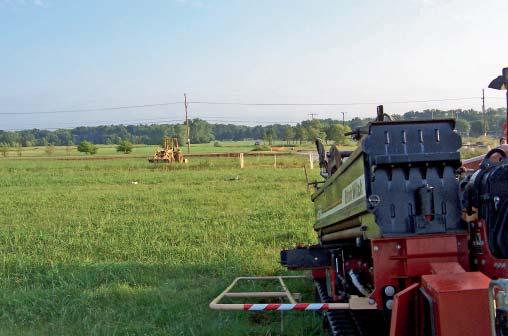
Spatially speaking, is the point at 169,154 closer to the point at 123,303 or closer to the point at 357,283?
the point at 123,303

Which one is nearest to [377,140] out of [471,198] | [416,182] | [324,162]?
[416,182]

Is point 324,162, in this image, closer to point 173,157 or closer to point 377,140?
point 377,140

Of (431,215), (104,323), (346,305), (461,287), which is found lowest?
(104,323)

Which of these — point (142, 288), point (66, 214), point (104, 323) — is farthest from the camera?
point (66, 214)

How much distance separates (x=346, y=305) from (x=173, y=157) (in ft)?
Answer: 136

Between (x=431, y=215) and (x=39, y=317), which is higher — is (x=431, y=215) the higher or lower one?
the higher one

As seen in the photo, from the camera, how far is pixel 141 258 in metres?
9.17

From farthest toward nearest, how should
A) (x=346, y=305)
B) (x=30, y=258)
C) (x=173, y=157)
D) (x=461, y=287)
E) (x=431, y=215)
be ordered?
(x=173, y=157)
(x=30, y=258)
(x=346, y=305)
(x=431, y=215)
(x=461, y=287)

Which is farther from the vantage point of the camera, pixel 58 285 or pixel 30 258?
pixel 30 258

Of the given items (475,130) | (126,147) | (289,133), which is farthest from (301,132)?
(475,130)

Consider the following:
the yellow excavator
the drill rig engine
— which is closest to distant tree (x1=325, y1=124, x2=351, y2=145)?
the drill rig engine

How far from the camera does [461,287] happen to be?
10.8 ft

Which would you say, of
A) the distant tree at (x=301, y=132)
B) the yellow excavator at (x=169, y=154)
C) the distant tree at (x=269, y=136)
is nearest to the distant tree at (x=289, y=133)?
the distant tree at (x=301, y=132)

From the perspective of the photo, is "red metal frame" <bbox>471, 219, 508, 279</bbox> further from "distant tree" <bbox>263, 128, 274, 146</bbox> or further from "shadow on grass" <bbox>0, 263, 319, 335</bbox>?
"distant tree" <bbox>263, 128, 274, 146</bbox>
